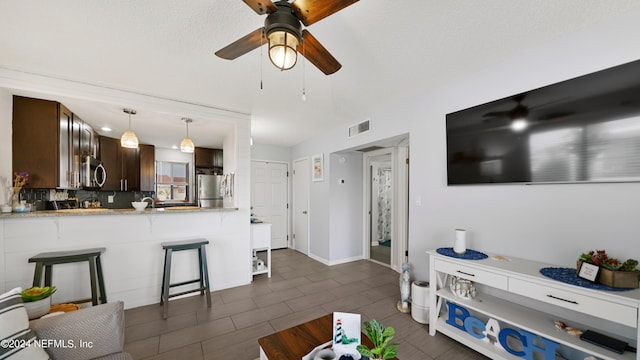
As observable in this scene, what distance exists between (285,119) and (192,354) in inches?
118

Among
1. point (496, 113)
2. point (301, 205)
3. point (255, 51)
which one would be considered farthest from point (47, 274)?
point (496, 113)

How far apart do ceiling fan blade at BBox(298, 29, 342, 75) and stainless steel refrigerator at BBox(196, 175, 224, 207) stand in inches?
176

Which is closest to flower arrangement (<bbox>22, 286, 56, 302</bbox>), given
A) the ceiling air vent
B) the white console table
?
the white console table

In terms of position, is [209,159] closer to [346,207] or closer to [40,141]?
[40,141]

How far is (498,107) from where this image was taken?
2.04 meters

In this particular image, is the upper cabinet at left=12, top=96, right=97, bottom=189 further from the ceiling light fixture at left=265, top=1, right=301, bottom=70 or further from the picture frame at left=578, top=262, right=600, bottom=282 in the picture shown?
the picture frame at left=578, top=262, right=600, bottom=282

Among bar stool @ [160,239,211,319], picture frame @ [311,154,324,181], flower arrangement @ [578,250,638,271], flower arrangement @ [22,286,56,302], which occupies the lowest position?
bar stool @ [160,239,211,319]

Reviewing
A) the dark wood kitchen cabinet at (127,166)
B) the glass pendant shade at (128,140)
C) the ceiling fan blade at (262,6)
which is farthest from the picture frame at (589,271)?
the dark wood kitchen cabinet at (127,166)

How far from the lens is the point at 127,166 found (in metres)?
4.77

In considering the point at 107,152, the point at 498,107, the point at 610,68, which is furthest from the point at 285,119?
the point at 107,152

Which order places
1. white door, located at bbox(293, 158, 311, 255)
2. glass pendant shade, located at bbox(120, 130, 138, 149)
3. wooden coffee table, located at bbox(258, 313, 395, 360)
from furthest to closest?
white door, located at bbox(293, 158, 311, 255) < glass pendant shade, located at bbox(120, 130, 138, 149) < wooden coffee table, located at bbox(258, 313, 395, 360)

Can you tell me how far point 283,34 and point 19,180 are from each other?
3237 mm

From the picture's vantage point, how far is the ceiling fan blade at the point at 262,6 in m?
1.11

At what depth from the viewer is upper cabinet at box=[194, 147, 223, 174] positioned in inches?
210
